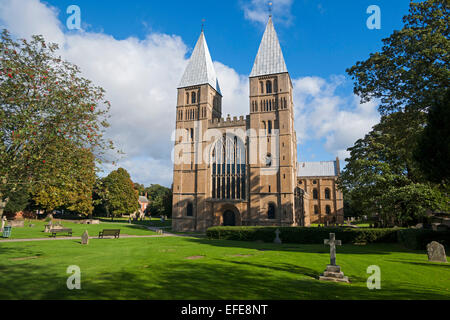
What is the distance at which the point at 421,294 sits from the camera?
7426 millimetres

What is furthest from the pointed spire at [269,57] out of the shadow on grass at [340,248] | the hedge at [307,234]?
the shadow on grass at [340,248]

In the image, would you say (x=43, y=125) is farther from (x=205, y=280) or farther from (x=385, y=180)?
(x=385, y=180)

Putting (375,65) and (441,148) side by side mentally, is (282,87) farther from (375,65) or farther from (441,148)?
(441,148)

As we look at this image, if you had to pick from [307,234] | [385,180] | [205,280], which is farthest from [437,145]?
[307,234]

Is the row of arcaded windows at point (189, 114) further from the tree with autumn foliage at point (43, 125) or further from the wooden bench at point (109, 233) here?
the tree with autumn foliage at point (43, 125)

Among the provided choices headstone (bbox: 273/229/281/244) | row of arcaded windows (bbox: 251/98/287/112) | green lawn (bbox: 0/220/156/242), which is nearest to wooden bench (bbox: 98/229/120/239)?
green lawn (bbox: 0/220/156/242)

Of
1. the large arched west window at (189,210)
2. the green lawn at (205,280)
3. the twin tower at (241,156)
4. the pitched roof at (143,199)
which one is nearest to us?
the green lawn at (205,280)

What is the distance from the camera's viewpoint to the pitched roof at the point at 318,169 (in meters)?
63.9

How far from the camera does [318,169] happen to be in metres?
65.2

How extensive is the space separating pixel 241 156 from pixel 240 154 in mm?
387

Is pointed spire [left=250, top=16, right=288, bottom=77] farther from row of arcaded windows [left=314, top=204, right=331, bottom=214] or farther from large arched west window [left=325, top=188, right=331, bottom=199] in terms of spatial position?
row of arcaded windows [left=314, top=204, right=331, bottom=214]

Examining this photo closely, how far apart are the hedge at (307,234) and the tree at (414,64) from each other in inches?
433
